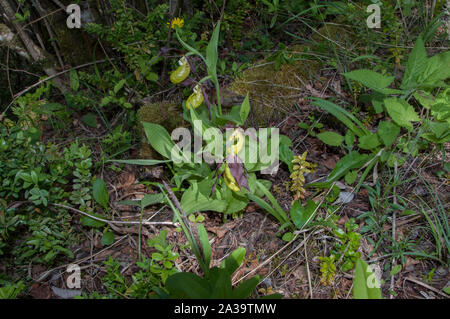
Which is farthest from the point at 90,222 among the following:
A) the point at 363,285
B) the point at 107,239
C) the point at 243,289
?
the point at 363,285

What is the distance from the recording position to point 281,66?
8.17 feet

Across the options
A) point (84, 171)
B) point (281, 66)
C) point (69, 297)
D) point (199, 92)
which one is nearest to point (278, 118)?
point (281, 66)

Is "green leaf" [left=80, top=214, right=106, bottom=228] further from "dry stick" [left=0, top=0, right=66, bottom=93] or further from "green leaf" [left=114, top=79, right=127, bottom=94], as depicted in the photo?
"dry stick" [left=0, top=0, right=66, bottom=93]

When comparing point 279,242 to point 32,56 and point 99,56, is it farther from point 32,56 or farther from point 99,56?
point 32,56

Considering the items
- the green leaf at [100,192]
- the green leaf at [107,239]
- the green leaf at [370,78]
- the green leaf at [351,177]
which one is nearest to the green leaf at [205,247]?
the green leaf at [107,239]

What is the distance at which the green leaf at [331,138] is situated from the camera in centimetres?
197

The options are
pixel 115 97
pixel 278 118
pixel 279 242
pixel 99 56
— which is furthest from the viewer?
pixel 99 56

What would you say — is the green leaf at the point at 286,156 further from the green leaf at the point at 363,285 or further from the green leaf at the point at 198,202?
the green leaf at the point at 363,285

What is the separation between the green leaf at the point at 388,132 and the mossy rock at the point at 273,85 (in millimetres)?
683

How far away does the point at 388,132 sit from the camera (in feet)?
5.89

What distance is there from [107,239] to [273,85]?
1.54m

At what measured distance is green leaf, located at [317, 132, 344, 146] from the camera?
1.97m

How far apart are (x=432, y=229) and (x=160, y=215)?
147 centimetres

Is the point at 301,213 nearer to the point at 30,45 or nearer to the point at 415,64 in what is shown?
the point at 415,64
